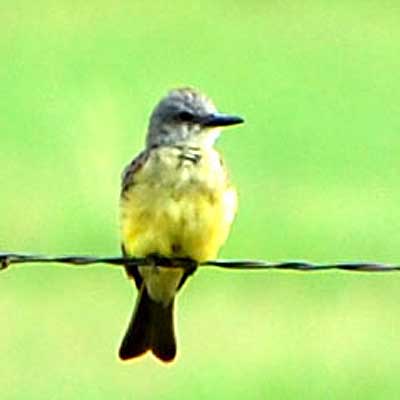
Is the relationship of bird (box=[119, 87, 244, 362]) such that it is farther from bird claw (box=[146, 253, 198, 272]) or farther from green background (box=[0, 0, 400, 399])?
green background (box=[0, 0, 400, 399])

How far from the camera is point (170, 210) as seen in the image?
9.53 meters

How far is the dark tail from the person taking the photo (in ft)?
33.3

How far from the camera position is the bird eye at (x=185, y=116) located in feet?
33.3

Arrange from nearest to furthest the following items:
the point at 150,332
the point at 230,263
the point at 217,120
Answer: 1. the point at 230,263
2. the point at 217,120
3. the point at 150,332

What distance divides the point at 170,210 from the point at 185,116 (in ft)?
2.44

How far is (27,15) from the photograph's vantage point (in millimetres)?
23312

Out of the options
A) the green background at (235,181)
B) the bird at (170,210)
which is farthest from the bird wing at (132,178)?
the green background at (235,181)

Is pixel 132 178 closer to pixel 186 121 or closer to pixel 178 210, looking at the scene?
pixel 178 210

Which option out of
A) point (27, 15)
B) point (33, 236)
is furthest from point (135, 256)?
point (27, 15)

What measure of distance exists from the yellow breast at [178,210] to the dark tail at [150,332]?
530mm

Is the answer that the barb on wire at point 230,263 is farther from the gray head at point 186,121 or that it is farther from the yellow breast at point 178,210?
the gray head at point 186,121

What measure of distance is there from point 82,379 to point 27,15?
1009 centimetres

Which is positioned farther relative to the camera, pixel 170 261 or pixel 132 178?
pixel 132 178

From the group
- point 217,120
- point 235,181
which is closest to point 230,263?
point 217,120
